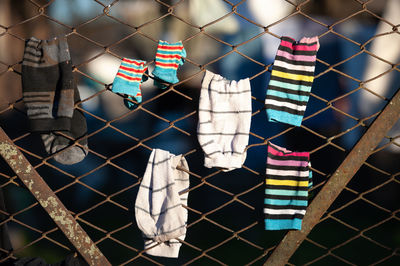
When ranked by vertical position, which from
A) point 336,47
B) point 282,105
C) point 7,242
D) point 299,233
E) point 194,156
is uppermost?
point 282,105

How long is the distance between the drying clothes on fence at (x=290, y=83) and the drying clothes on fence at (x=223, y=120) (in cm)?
10

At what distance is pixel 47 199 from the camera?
1.62m

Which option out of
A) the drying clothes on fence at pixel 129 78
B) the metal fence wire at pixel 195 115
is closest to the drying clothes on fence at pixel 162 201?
the drying clothes on fence at pixel 129 78

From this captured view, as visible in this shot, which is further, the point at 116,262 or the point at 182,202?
the point at 116,262

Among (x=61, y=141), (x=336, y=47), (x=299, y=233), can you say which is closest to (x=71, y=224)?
(x=61, y=141)

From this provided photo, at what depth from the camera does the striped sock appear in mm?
1583

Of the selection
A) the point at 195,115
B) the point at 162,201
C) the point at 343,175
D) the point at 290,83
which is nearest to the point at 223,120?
the point at 290,83

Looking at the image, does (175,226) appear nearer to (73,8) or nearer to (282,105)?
(282,105)

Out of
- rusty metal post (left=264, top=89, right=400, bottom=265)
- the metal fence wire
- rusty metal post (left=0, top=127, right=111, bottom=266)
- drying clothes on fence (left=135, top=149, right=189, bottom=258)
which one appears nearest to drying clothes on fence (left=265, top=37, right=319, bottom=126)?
rusty metal post (left=264, top=89, right=400, bottom=265)

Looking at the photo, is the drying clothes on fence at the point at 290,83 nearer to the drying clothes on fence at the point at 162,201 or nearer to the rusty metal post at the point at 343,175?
the rusty metal post at the point at 343,175

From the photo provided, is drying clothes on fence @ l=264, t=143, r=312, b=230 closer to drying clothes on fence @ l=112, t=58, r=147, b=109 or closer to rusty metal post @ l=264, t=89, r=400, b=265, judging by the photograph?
rusty metal post @ l=264, t=89, r=400, b=265

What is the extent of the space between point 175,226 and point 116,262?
1.56 metres

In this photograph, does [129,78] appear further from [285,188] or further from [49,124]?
[285,188]

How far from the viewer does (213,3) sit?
3074 mm
